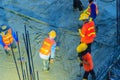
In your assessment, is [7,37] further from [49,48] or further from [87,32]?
[87,32]

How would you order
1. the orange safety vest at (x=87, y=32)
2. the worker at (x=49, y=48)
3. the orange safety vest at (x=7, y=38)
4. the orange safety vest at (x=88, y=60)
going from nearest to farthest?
the orange safety vest at (x=88, y=60), the worker at (x=49, y=48), the orange safety vest at (x=87, y=32), the orange safety vest at (x=7, y=38)

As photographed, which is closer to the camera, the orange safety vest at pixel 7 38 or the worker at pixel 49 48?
the worker at pixel 49 48

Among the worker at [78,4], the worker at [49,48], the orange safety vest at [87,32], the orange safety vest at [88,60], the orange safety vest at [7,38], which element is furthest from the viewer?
the worker at [78,4]

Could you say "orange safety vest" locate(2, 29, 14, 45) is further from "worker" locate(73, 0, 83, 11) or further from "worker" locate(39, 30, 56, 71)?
"worker" locate(73, 0, 83, 11)

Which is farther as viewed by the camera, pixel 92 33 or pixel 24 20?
pixel 24 20

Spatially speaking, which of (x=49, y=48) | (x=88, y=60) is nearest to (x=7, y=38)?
(x=49, y=48)

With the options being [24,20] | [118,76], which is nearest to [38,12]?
[24,20]

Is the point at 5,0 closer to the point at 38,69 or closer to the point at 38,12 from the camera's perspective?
the point at 38,12

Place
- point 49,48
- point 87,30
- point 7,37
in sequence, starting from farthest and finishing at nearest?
point 7,37
point 87,30
point 49,48

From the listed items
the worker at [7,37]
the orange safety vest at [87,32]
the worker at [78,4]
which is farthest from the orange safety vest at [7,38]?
the worker at [78,4]

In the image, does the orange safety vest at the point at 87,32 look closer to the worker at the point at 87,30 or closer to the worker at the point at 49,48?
the worker at the point at 87,30

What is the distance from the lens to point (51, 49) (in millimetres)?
10859

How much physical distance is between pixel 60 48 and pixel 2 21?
10.4ft

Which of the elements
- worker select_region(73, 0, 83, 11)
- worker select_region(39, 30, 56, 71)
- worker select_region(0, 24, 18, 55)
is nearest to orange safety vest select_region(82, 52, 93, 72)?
worker select_region(39, 30, 56, 71)
